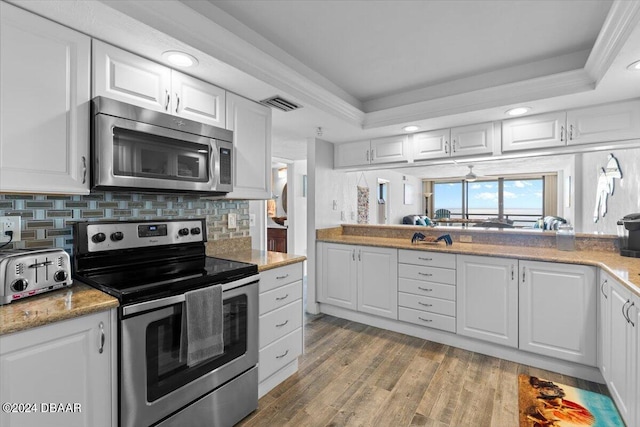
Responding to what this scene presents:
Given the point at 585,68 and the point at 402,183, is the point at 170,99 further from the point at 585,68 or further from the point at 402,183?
the point at 402,183

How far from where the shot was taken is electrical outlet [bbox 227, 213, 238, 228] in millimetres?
2680

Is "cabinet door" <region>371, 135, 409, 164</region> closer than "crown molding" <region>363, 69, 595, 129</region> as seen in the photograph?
No

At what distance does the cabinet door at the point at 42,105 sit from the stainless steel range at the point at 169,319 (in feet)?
1.16

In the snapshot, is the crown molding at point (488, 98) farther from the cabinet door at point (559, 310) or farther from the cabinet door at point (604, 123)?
the cabinet door at point (559, 310)

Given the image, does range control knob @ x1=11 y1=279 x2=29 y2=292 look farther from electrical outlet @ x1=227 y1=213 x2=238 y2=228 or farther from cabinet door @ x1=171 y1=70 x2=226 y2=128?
electrical outlet @ x1=227 y1=213 x2=238 y2=228

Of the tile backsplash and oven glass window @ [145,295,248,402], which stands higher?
the tile backsplash

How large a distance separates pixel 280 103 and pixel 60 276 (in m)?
1.79

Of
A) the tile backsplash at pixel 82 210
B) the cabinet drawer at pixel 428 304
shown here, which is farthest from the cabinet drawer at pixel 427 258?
the tile backsplash at pixel 82 210

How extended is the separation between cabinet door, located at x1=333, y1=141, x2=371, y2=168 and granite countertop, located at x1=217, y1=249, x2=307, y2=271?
180 cm

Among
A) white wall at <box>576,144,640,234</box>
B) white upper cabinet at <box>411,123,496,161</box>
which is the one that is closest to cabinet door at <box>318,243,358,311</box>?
white upper cabinet at <box>411,123,496,161</box>

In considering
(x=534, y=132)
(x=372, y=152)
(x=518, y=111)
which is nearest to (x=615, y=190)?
(x=534, y=132)

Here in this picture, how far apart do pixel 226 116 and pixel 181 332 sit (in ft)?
4.77

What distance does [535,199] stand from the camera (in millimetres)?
8906

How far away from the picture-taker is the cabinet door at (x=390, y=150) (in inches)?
136
